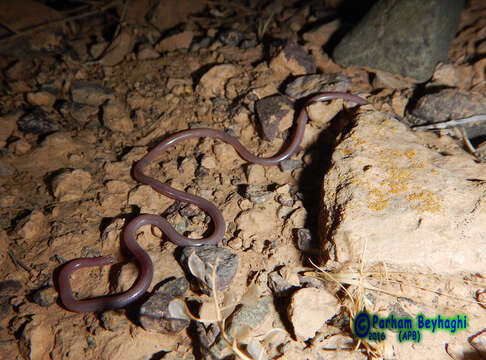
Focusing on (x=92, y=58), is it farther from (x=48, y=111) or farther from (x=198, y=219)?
(x=198, y=219)

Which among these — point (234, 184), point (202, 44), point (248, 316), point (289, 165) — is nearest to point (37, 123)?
point (202, 44)

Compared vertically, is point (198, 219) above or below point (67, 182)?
below

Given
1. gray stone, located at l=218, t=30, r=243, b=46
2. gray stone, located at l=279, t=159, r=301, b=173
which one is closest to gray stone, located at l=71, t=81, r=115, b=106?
gray stone, located at l=218, t=30, r=243, b=46

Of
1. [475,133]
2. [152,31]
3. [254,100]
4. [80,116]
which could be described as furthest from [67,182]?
[475,133]

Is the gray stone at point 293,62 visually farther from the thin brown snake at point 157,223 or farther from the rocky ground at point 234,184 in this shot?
the thin brown snake at point 157,223

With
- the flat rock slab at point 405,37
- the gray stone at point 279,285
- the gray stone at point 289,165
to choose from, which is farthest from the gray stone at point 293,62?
the gray stone at point 279,285
